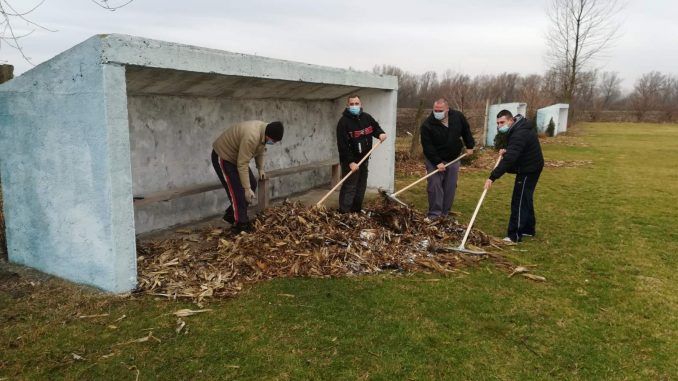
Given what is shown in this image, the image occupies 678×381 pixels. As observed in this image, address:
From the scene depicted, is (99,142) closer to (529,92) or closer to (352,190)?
(352,190)

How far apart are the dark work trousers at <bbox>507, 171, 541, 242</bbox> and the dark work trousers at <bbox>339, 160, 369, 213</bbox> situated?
7.29 ft

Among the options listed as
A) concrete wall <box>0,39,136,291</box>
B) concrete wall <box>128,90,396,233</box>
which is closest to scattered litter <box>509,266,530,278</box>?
concrete wall <box>0,39,136,291</box>

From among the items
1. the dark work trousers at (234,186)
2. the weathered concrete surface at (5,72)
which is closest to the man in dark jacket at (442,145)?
the dark work trousers at (234,186)

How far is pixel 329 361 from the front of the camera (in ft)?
12.2

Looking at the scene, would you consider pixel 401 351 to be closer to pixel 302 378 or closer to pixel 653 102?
pixel 302 378

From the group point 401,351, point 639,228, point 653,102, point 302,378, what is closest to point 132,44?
point 302,378

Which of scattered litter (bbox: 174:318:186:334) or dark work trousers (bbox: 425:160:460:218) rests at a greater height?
dark work trousers (bbox: 425:160:460:218)

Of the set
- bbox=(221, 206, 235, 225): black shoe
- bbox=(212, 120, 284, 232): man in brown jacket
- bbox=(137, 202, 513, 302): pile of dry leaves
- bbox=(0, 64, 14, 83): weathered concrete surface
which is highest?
bbox=(0, 64, 14, 83): weathered concrete surface

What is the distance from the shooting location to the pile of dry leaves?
512cm

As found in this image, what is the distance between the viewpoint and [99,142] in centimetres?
437

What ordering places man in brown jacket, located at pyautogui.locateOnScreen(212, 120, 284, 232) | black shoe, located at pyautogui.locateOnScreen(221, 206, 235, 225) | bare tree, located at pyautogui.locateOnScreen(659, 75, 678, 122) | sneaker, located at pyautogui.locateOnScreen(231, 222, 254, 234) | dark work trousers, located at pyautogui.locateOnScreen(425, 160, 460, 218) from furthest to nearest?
1. bare tree, located at pyautogui.locateOnScreen(659, 75, 678, 122)
2. dark work trousers, located at pyautogui.locateOnScreen(425, 160, 460, 218)
3. black shoe, located at pyautogui.locateOnScreen(221, 206, 235, 225)
4. sneaker, located at pyautogui.locateOnScreen(231, 222, 254, 234)
5. man in brown jacket, located at pyautogui.locateOnScreen(212, 120, 284, 232)

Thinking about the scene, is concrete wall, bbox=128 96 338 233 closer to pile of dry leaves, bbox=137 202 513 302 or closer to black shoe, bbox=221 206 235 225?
pile of dry leaves, bbox=137 202 513 302

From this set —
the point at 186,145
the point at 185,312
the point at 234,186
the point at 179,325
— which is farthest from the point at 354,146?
the point at 179,325

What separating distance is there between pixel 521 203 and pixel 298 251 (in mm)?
3188
